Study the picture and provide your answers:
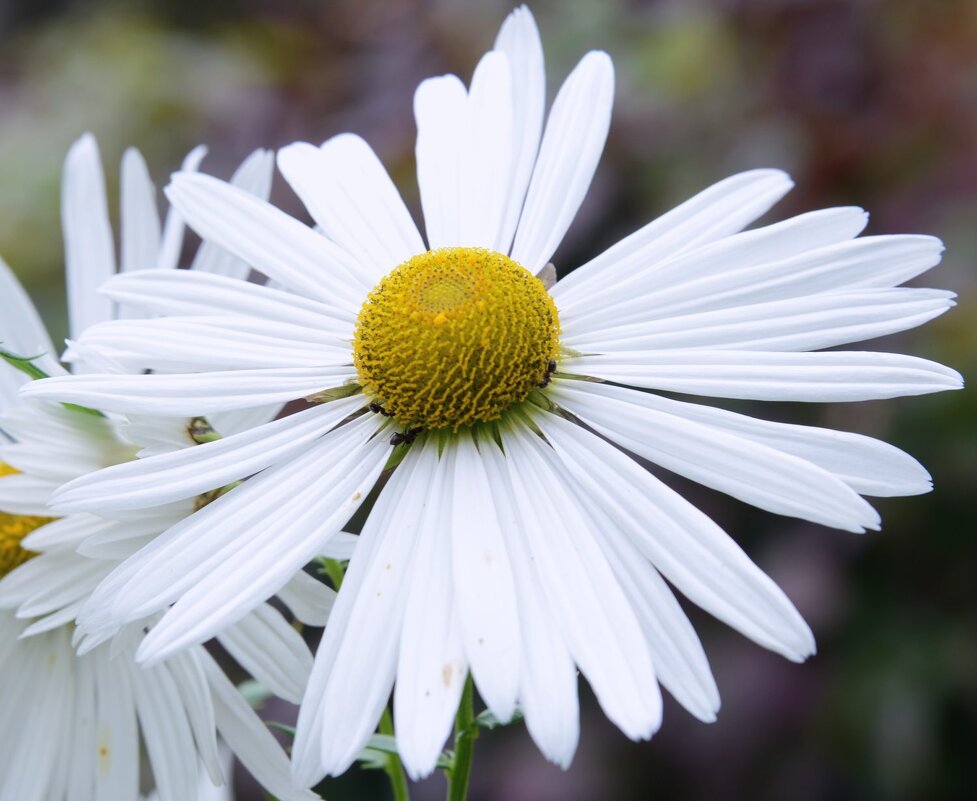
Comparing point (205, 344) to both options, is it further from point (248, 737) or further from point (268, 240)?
point (248, 737)

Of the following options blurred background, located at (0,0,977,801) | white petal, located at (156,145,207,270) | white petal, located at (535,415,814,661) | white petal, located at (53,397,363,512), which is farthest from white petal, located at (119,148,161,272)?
blurred background, located at (0,0,977,801)

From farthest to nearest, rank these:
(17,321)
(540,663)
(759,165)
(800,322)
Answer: (759,165) → (17,321) → (800,322) → (540,663)

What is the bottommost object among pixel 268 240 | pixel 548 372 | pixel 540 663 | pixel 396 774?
pixel 396 774

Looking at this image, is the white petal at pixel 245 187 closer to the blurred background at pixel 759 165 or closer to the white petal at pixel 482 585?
the white petal at pixel 482 585

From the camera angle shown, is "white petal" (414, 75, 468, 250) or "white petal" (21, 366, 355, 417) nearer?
"white petal" (21, 366, 355, 417)

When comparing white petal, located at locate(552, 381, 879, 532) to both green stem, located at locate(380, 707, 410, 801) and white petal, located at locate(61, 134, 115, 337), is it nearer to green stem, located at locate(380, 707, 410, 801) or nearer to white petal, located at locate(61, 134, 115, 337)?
green stem, located at locate(380, 707, 410, 801)

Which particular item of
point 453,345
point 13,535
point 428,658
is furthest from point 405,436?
point 13,535
